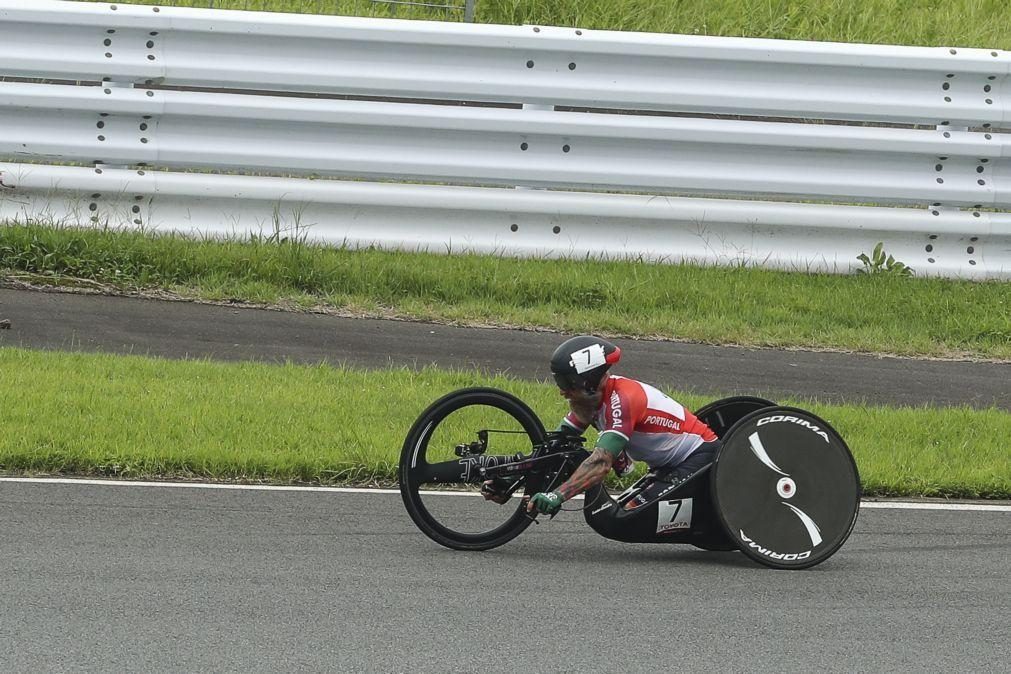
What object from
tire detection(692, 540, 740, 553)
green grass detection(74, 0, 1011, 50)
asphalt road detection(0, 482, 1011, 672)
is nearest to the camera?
asphalt road detection(0, 482, 1011, 672)

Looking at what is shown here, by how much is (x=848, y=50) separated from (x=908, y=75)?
49cm

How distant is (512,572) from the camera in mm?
5988

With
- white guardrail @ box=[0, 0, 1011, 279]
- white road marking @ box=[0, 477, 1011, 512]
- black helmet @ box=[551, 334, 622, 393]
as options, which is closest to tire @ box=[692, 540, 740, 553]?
black helmet @ box=[551, 334, 622, 393]

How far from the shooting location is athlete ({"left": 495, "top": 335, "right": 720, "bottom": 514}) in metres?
6.06

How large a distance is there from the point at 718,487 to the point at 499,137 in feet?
16.1

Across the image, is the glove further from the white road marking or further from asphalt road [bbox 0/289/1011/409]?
asphalt road [bbox 0/289/1011/409]

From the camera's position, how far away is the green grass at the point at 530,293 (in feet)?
32.4

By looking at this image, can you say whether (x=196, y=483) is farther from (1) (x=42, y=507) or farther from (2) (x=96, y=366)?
(2) (x=96, y=366)

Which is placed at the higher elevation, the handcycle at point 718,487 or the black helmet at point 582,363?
the black helmet at point 582,363

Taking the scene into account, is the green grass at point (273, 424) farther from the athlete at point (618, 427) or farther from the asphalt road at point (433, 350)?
the athlete at point (618, 427)

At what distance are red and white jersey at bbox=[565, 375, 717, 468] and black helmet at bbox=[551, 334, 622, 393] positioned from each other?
0.12 metres

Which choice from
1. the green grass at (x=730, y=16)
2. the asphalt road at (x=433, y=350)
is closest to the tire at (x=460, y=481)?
the asphalt road at (x=433, y=350)

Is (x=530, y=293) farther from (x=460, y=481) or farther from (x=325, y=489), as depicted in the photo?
(x=460, y=481)

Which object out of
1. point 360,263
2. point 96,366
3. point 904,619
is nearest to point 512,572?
point 904,619
